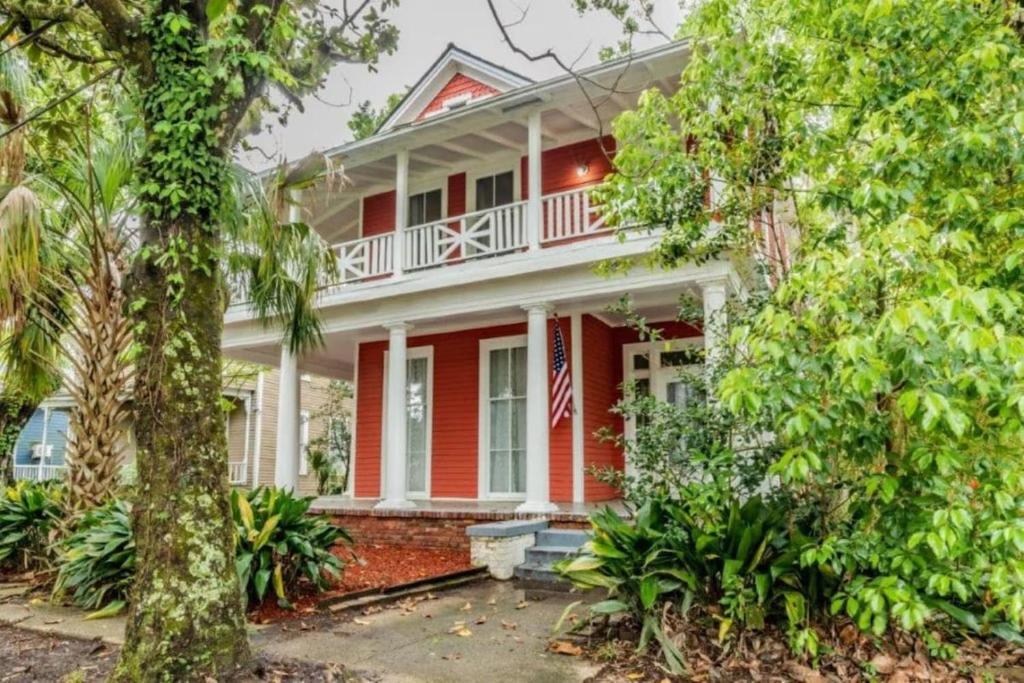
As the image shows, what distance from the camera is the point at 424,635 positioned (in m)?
5.14

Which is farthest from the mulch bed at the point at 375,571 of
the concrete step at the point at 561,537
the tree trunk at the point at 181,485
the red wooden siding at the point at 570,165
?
the red wooden siding at the point at 570,165

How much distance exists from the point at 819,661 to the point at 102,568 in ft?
18.7

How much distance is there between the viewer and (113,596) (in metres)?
6.08

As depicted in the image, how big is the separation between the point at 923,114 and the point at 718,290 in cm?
430

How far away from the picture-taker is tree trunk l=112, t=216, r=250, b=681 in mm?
3574

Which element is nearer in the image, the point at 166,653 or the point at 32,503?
the point at 166,653

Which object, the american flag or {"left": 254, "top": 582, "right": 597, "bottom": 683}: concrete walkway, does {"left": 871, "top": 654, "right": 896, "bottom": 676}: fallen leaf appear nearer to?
{"left": 254, "top": 582, "right": 597, "bottom": 683}: concrete walkway

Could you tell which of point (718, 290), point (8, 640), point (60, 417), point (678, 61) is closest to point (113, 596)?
point (8, 640)

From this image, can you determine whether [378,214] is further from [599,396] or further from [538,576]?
[538,576]

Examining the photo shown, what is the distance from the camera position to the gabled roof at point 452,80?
1280cm

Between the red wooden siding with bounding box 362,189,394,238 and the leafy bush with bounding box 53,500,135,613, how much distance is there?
312 inches

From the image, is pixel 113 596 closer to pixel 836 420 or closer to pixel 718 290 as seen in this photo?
pixel 836 420

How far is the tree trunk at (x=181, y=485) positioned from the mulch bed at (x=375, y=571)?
1.95 meters

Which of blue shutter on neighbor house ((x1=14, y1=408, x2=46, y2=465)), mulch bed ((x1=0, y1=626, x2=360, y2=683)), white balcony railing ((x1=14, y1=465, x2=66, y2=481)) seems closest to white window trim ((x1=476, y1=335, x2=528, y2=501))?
mulch bed ((x1=0, y1=626, x2=360, y2=683))
